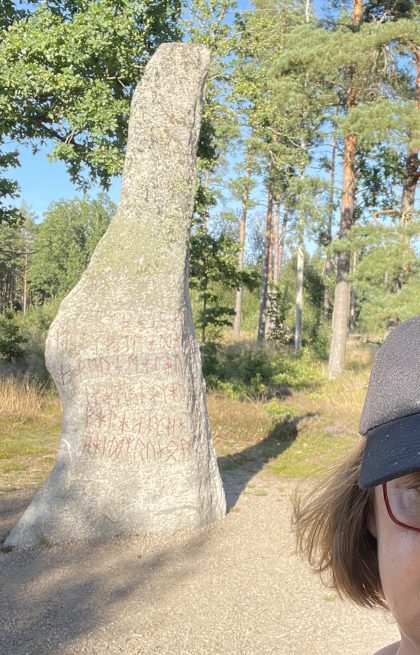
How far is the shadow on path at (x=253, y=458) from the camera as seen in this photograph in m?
6.43

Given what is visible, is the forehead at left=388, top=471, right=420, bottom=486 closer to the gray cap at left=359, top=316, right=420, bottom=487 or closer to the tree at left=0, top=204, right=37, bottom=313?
the gray cap at left=359, top=316, right=420, bottom=487

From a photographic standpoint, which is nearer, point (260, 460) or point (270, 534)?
point (270, 534)

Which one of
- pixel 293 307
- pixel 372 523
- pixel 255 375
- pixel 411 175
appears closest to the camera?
pixel 372 523

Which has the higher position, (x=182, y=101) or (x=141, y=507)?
(x=182, y=101)

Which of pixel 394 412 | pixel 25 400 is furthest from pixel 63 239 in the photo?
pixel 394 412

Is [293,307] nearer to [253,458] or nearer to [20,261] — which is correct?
[20,261]

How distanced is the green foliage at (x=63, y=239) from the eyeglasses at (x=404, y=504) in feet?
130

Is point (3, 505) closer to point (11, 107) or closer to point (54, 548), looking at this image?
point (54, 548)

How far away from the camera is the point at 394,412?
0.99 m

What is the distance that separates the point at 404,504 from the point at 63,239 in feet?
154

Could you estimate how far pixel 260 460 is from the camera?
760 centimetres

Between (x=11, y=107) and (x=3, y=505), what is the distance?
17.1ft

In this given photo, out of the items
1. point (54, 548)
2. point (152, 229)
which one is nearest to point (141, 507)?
point (54, 548)

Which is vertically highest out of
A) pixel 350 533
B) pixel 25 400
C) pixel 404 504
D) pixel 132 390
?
pixel 404 504
